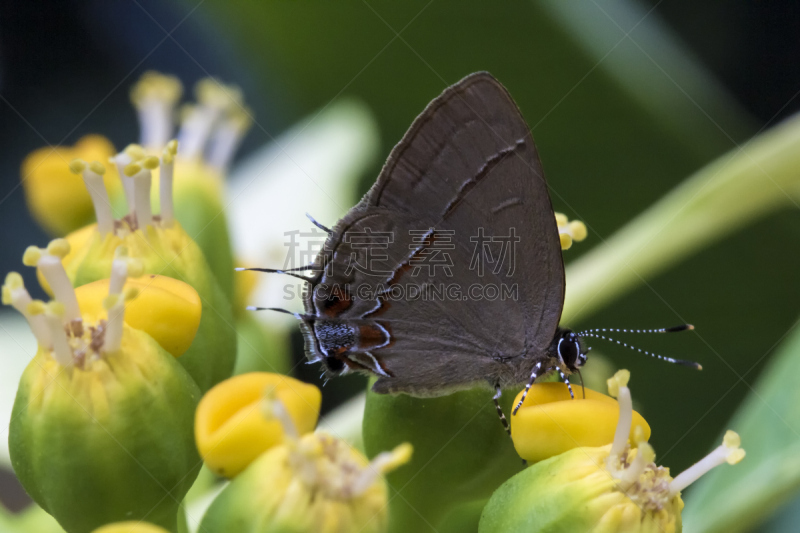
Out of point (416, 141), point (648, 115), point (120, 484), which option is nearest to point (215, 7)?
point (416, 141)

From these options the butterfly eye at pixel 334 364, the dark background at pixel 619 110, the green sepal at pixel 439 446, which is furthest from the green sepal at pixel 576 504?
the dark background at pixel 619 110

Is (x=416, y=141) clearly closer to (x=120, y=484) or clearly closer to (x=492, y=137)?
(x=492, y=137)

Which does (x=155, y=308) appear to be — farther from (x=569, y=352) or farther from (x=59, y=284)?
(x=569, y=352)

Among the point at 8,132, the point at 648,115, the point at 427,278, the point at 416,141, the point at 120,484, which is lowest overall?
the point at 8,132

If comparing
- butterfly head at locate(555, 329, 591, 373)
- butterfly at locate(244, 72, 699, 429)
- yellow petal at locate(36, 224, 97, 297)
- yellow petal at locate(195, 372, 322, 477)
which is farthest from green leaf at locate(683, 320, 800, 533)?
yellow petal at locate(36, 224, 97, 297)

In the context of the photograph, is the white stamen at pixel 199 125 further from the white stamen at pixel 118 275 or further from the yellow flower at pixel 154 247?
the white stamen at pixel 118 275

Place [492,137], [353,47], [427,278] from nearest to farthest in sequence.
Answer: [492,137] → [427,278] → [353,47]

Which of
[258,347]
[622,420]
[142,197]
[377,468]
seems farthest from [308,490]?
[258,347]
